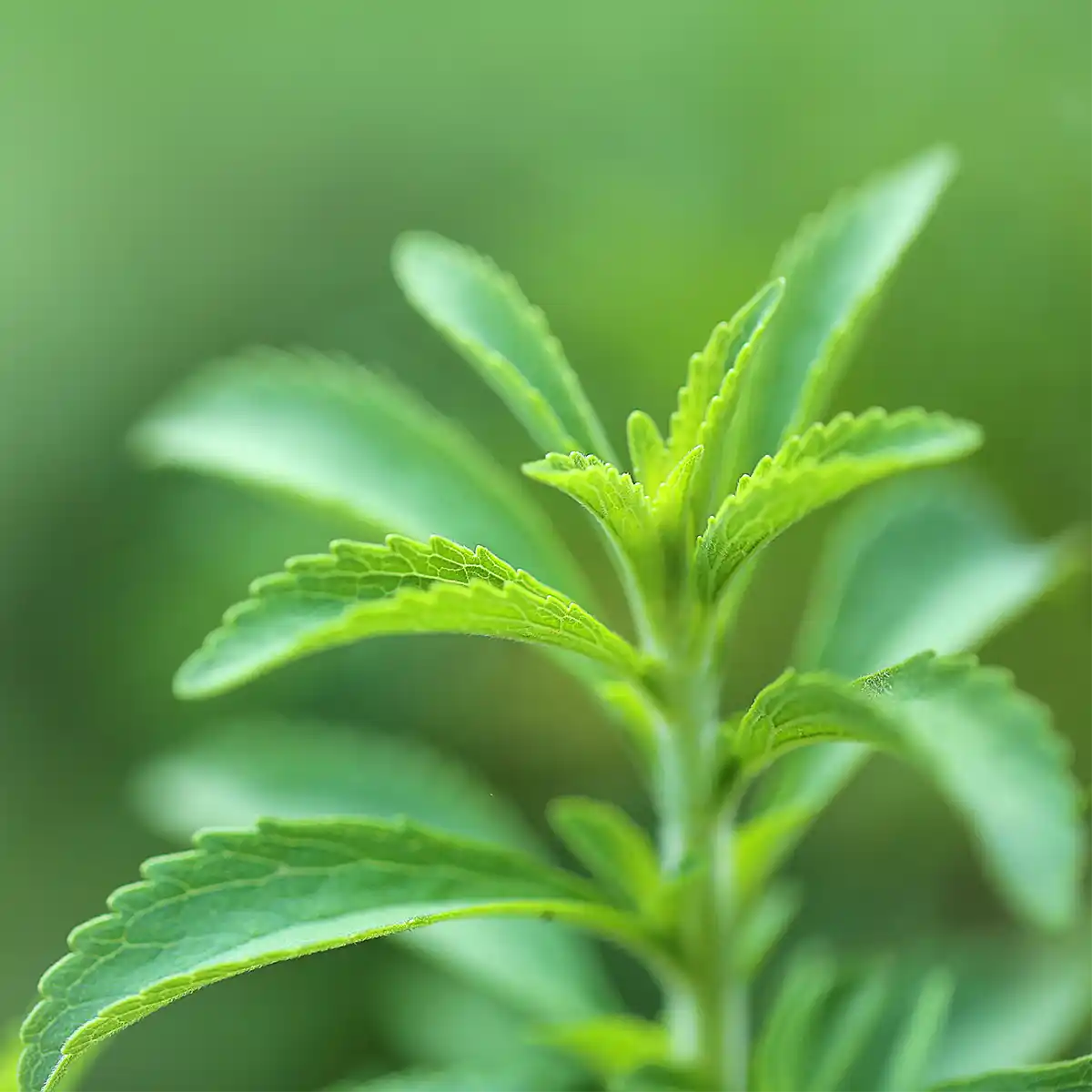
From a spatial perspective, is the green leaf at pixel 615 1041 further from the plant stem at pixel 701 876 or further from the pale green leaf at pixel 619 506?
the pale green leaf at pixel 619 506

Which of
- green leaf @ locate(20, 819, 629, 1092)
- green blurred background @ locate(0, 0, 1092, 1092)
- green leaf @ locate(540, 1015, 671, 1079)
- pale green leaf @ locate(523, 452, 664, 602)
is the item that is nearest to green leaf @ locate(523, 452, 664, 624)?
pale green leaf @ locate(523, 452, 664, 602)

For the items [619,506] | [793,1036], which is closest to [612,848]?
[793,1036]

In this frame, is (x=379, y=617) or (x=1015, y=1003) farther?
(x=1015, y=1003)

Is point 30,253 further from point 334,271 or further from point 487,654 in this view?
point 487,654

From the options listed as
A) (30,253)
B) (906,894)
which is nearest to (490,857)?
(906,894)

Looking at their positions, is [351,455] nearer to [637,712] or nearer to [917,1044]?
[637,712]

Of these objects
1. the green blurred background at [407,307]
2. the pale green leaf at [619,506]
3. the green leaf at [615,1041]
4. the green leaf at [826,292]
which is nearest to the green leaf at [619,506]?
the pale green leaf at [619,506]

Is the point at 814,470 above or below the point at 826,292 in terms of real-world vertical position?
below
